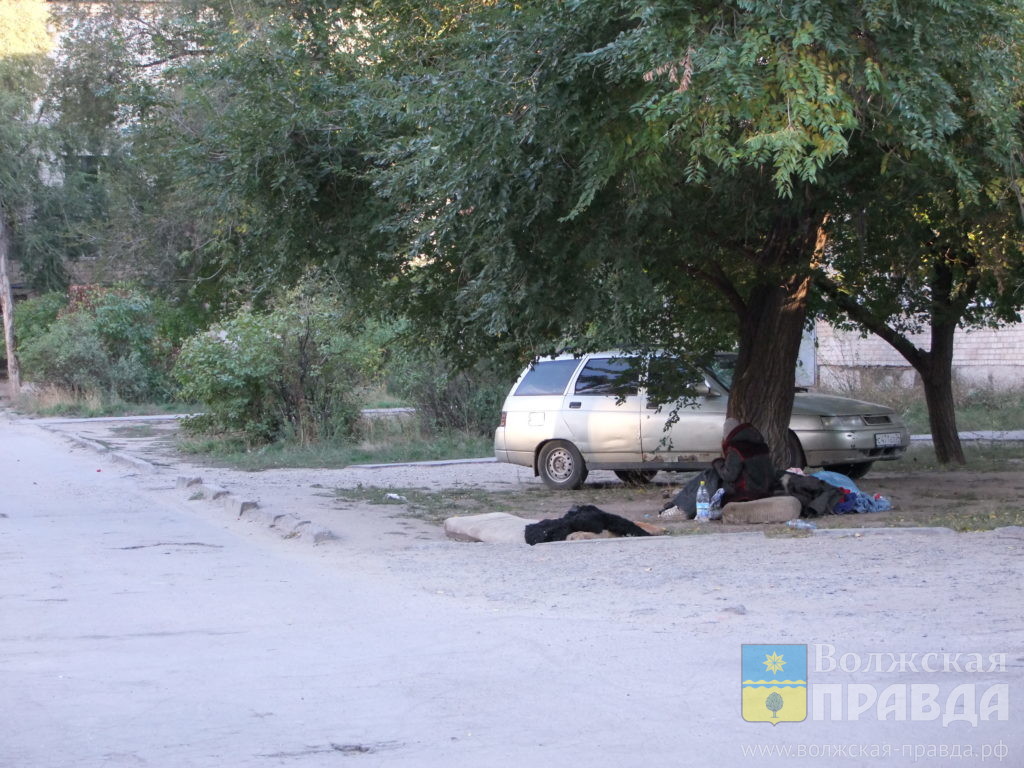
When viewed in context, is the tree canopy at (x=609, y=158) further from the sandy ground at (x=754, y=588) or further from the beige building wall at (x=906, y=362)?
the beige building wall at (x=906, y=362)

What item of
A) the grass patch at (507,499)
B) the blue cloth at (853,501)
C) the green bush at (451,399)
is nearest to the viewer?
the blue cloth at (853,501)

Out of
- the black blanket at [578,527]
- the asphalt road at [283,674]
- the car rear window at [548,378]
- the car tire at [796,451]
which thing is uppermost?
the car rear window at [548,378]

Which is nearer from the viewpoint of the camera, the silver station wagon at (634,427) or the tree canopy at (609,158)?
the tree canopy at (609,158)

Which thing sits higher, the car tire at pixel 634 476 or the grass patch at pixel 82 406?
the grass patch at pixel 82 406

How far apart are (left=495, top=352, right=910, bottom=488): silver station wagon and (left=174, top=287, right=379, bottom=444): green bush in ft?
20.2

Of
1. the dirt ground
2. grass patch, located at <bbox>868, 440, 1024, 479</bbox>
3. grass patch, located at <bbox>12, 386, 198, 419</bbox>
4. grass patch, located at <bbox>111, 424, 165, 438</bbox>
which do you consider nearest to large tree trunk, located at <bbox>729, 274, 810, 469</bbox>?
the dirt ground

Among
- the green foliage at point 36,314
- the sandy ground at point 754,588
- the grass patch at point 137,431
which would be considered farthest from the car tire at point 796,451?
the green foliage at point 36,314

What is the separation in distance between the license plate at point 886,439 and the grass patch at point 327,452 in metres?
7.93

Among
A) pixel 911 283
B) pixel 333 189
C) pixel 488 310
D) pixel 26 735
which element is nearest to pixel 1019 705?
pixel 26 735

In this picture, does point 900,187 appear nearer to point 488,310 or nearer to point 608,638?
point 488,310

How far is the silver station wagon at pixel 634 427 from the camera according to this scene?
14.4 metres

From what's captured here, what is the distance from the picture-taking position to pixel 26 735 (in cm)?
496

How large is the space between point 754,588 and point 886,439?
7.53 meters

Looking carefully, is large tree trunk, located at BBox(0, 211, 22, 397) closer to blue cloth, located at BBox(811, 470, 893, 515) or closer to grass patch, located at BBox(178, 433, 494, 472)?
grass patch, located at BBox(178, 433, 494, 472)
